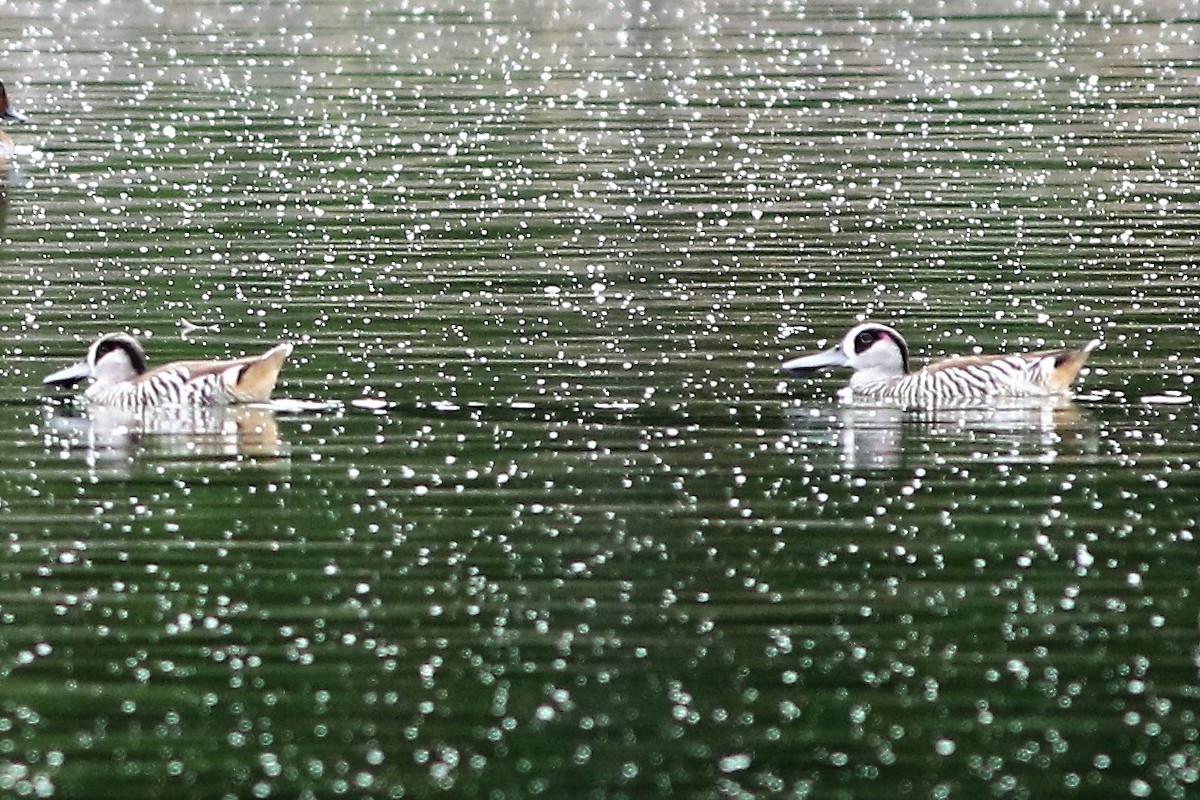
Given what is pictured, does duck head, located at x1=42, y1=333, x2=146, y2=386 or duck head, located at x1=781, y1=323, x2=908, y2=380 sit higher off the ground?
duck head, located at x1=42, y1=333, x2=146, y2=386

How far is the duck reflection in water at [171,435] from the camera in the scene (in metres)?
15.8

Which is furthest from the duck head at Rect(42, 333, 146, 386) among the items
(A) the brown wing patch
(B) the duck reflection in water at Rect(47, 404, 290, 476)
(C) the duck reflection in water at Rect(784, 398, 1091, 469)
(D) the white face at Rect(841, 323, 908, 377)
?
(A) the brown wing patch

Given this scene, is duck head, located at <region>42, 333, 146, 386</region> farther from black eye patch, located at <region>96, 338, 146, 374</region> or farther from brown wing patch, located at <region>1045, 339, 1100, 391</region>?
brown wing patch, located at <region>1045, 339, 1100, 391</region>

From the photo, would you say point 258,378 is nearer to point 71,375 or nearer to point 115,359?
point 115,359

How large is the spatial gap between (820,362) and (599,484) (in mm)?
3459

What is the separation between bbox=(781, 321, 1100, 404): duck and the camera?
17.2 metres

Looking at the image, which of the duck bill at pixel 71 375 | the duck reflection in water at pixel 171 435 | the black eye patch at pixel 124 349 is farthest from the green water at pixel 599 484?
the black eye patch at pixel 124 349

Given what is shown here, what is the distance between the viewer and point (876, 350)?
1778 centimetres

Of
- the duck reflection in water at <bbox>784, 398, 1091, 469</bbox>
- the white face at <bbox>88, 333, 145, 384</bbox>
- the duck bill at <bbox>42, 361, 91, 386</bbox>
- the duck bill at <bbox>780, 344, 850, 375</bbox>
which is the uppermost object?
the white face at <bbox>88, 333, 145, 384</bbox>

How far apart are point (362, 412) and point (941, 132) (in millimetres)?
18423

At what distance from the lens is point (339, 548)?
13.5 metres

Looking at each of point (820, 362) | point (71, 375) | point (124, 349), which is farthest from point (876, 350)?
point (71, 375)

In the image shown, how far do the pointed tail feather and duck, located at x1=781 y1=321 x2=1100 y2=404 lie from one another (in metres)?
3.09

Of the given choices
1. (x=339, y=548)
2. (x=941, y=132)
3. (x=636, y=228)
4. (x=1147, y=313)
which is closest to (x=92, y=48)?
(x=941, y=132)
